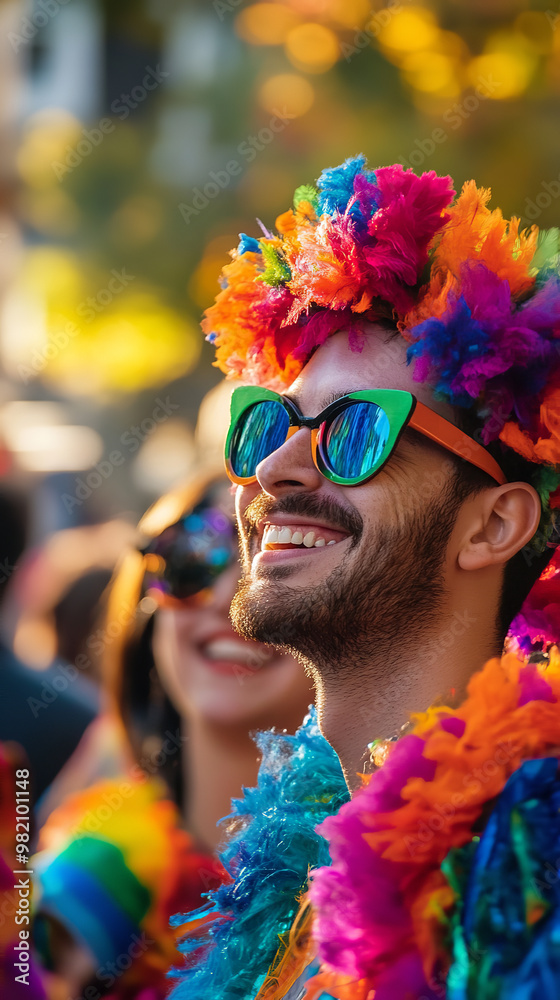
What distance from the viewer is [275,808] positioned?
203 centimetres

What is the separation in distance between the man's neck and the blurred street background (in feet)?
5.66

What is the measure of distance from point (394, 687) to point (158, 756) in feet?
5.25

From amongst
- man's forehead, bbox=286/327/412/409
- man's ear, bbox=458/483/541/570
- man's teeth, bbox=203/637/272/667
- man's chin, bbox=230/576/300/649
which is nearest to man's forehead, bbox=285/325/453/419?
man's forehead, bbox=286/327/412/409

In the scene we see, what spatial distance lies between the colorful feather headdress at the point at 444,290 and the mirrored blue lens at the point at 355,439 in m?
0.13

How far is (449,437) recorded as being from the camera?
1829mm

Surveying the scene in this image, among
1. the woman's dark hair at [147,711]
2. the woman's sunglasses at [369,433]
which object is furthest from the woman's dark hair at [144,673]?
the woman's sunglasses at [369,433]

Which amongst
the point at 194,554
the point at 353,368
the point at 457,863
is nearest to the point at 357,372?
the point at 353,368

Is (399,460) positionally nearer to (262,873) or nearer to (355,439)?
(355,439)

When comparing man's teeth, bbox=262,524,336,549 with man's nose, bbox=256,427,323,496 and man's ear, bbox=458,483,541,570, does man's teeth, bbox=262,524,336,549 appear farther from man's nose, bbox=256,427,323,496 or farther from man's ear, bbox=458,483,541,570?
man's ear, bbox=458,483,541,570

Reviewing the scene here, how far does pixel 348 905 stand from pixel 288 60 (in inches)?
190

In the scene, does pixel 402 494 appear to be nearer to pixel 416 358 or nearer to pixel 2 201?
pixel 416 358

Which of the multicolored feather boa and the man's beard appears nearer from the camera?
the multicolored feather boa

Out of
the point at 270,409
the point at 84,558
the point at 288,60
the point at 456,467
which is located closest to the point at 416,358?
the point at 456,467

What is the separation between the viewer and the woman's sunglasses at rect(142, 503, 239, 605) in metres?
3.02
